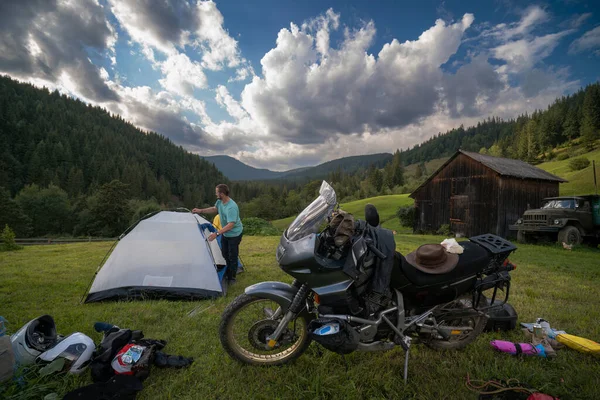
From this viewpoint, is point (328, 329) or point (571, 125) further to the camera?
point (571, 125)

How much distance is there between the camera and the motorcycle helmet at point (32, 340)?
278cm

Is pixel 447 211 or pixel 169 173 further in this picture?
pixel 169 173

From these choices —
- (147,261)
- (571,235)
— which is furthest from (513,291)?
(571,235)

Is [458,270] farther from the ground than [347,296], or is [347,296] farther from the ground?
[458,270]

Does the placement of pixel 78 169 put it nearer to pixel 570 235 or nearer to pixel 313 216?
pixel 313 216

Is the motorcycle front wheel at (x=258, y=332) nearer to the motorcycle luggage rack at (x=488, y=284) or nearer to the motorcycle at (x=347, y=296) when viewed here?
the motorcycle at (x=347, y=296)

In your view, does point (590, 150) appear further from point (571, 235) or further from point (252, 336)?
point (252, 336)

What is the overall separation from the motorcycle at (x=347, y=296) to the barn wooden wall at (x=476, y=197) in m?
20.9

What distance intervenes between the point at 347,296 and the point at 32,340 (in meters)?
3.54

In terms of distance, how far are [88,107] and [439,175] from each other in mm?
178531

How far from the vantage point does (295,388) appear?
2.76m

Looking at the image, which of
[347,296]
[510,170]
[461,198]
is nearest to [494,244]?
Answer: [347,296]

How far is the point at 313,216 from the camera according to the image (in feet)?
9.80

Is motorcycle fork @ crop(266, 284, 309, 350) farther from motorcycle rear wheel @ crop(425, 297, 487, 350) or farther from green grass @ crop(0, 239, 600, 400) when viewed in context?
motorcycle rear wheel @ crop(425, 297, 487, 350)
